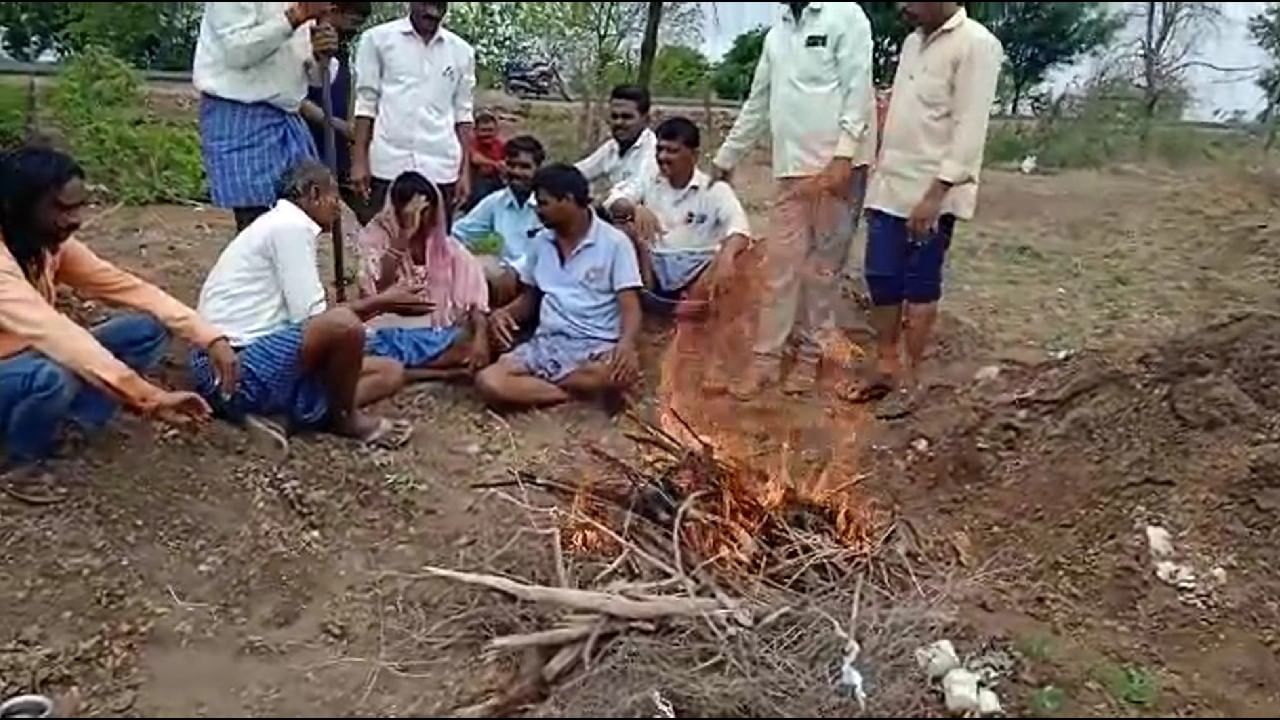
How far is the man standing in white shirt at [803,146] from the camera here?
21.6ft

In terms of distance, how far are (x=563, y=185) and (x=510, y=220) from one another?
0.88 meters

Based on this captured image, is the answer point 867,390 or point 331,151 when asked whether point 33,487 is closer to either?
point 331,151

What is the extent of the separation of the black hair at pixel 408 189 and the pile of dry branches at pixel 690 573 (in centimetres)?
145

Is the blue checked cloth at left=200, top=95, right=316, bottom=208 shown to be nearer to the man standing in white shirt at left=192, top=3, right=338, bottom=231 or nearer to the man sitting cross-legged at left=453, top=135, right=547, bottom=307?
the man standing in white shirt at left=192, top=3, right=338, bottom=231

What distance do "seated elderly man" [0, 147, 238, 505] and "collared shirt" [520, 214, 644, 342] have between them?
147 cm

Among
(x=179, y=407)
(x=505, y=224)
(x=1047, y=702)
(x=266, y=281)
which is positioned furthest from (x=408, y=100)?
(x=1047, y=702)

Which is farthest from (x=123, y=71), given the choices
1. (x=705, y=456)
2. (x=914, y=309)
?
(x=705, y=456)

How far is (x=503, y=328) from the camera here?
660 cm

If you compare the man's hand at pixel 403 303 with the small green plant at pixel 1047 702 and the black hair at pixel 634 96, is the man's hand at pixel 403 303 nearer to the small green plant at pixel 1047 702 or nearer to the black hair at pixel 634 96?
the black hair at pixel 634 96

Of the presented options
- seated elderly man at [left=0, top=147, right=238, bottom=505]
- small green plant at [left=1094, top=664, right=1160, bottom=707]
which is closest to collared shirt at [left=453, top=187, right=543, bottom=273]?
seated elderly man at [left=0, top=147, right=238, bottom=505]

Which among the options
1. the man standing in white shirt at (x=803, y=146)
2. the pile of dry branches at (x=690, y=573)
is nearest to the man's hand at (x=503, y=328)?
the man standing in white shirt at (x=803, y=146)

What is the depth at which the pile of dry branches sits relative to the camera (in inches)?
152

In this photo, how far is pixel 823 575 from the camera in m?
4.55

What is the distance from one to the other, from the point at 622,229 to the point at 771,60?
0.93 meters
